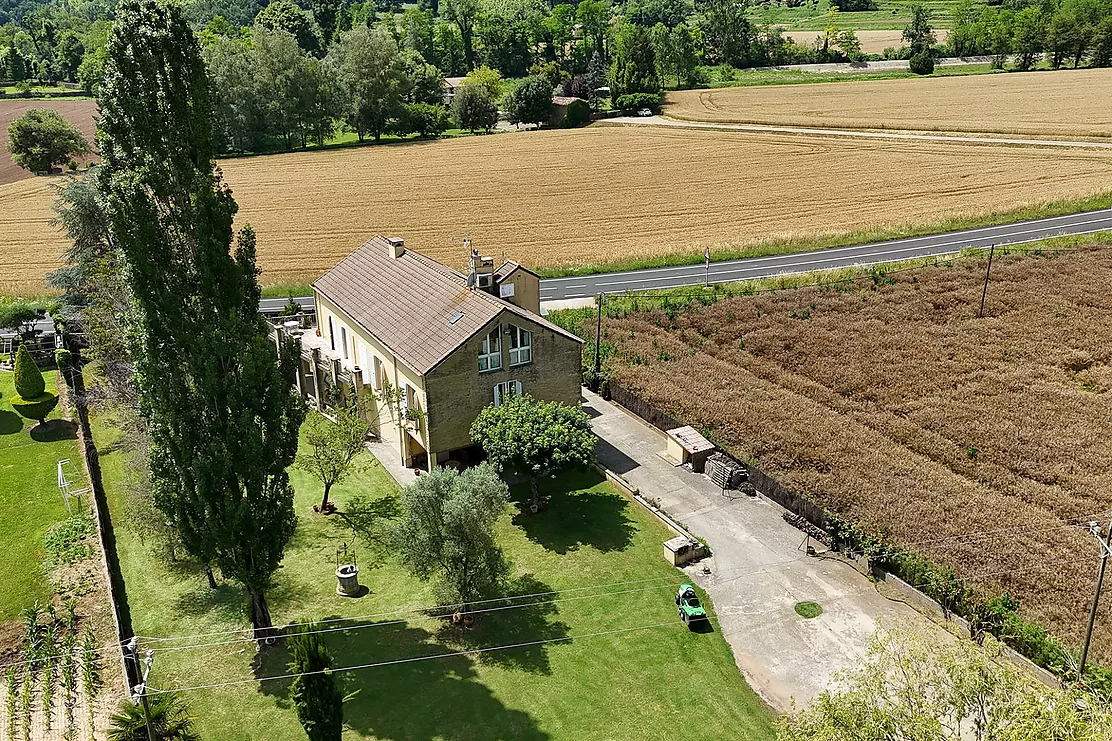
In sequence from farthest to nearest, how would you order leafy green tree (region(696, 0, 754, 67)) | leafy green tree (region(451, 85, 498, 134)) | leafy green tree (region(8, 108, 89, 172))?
leafy green tree (region(696, 0, 754, 67)) → leafy green tree (region(451, 85, 498, 134)) → leafy green tree (region(8, 108, 89, 172))

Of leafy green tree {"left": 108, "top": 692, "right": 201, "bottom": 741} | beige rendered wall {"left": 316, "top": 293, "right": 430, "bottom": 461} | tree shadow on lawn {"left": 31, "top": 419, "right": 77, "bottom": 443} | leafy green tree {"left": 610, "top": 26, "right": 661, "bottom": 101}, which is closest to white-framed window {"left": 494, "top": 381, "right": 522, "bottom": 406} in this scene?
beige rendered wall {"left": 316, "top": 293, "right": 430, "bottom": 461}

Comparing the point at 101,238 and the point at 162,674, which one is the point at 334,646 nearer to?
the point at 162,674

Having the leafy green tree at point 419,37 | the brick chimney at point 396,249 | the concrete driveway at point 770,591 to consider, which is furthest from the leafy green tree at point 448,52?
the concrete driveway at point 770,591

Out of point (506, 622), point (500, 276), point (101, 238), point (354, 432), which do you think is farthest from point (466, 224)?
point (506, 622)

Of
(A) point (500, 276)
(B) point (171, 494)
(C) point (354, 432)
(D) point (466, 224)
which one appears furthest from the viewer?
(D) point (466, 224)

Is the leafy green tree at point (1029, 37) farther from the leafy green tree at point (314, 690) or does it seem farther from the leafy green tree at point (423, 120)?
the leafy green tree at point (314, 690)

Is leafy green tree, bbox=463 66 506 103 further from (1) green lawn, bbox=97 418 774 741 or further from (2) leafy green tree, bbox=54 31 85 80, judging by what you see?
(1) green lawn, bbox=97 418 774 741
